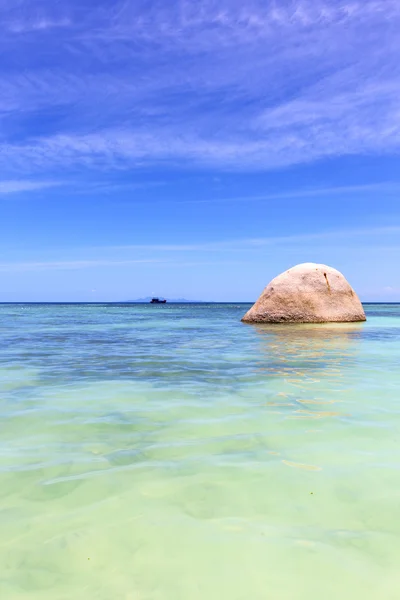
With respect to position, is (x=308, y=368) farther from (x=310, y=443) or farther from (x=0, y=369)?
(x=0, y=369)

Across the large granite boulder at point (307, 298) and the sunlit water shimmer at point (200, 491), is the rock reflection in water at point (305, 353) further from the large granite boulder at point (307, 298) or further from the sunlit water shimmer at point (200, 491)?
the large granite boulder at point (307, 298)

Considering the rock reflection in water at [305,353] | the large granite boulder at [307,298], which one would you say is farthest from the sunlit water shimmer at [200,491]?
the large granite boulder at [307,298]

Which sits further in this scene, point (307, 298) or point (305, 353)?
point (307, 298)

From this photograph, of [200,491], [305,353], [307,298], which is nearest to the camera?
[200,491]

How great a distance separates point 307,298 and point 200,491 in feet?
52.8

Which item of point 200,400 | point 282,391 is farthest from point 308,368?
point 200,400

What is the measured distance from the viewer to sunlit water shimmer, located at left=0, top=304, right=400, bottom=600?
6.33 feet

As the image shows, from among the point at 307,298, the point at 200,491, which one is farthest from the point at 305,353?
the point at 307,298

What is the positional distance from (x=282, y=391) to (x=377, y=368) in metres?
2.60

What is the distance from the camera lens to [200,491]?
273 centimetres

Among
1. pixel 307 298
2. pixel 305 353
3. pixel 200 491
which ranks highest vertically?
pixel 307 298

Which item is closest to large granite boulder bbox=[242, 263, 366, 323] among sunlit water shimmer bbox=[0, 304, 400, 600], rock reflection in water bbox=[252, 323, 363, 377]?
rock reflection in water bbox=[252, 323, 363, 377]

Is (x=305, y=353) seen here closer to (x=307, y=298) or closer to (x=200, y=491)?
(x=200, y=491)

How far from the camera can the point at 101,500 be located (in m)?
2.62
